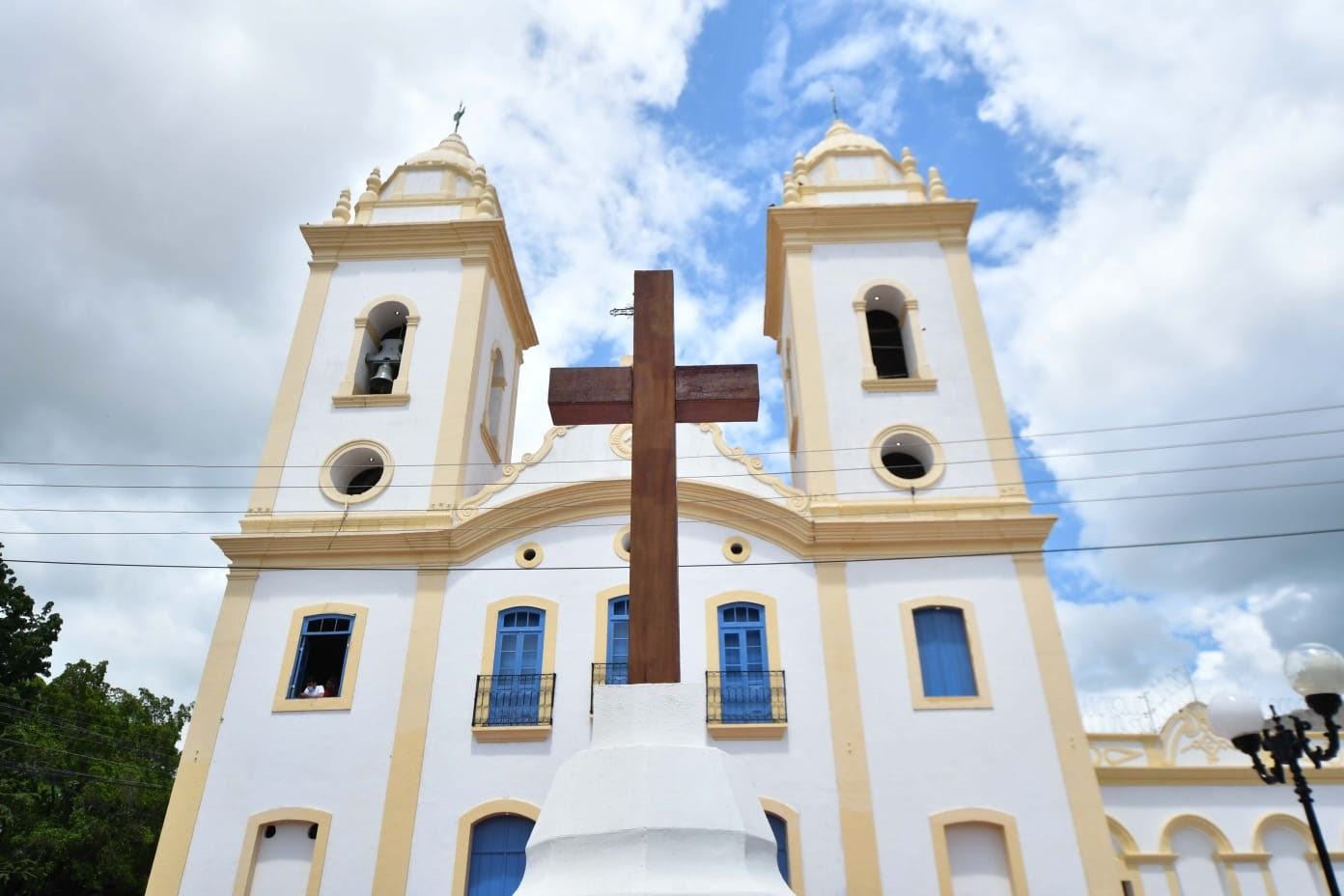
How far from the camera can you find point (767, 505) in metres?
13.0

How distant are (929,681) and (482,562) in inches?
252

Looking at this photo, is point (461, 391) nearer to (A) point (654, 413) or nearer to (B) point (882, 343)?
(B) point (882, 343)

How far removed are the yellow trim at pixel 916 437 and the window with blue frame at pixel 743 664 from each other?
293 centimetres

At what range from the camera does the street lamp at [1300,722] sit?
711cm

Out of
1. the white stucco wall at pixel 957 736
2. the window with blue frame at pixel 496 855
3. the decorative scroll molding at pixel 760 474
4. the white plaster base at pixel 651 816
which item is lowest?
the white plaster base at pixel 651 816

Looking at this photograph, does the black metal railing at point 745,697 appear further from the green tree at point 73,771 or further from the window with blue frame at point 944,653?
the green tree at point 73,771

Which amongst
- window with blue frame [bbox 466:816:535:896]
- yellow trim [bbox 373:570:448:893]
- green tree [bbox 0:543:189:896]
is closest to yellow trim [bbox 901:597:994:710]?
window with blue frame [bbox 466:816:535:896]

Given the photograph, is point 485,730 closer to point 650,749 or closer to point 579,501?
point 579,501

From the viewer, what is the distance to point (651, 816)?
3.44 meters

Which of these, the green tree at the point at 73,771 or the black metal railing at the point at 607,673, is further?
the green tree at the point at 73,771

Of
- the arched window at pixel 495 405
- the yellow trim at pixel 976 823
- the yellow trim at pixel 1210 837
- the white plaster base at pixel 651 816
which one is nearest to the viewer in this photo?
the white plaster base at pixel 651 816

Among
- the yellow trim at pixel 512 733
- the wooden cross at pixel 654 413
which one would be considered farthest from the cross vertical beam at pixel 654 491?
the yellow trim at pixel 512 733

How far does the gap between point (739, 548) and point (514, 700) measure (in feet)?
12.3

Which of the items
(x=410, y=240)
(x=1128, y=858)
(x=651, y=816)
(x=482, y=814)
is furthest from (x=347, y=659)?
(x=1128, y=858)
